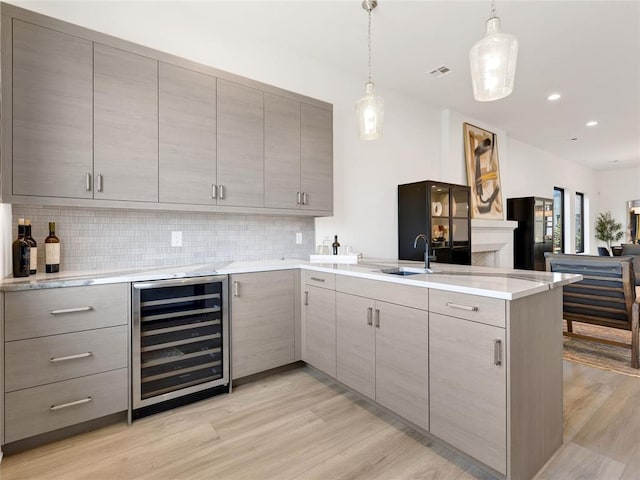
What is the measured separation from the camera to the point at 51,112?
1.87 meters

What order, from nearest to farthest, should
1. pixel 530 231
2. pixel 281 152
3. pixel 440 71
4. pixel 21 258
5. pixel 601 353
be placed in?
pixel 21 258 → pixel 281 152 → pixel 601 353 → pixel 440 71 → pixel 530 231

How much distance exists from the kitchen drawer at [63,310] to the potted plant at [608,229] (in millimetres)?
11607

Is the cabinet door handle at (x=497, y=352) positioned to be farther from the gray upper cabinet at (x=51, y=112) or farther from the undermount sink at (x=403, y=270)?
the gray upper cabinet at (x=51, y=112)

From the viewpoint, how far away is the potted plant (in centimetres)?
901

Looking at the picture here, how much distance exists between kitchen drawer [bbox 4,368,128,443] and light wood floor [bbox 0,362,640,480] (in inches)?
5.3

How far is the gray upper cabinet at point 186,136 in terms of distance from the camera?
88.4 inches

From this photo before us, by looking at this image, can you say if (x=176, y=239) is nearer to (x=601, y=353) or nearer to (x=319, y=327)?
(x=319, y=327)

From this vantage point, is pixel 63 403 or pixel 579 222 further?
pixel 579 222

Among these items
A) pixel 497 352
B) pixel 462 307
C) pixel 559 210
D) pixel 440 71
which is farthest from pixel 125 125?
pixel 559 210

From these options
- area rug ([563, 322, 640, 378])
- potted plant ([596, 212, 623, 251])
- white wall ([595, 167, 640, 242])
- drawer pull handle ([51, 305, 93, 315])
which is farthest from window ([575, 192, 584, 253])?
drawer pull handle ([51, 305, 93, 315])

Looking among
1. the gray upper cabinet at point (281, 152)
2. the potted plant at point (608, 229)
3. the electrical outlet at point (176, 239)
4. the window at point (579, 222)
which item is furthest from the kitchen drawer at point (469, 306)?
the potted plant at point (608, 229)

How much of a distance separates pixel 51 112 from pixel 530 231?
6.47 m

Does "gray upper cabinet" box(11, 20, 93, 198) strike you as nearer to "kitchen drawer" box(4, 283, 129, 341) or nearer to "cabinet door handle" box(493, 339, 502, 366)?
"kitchen drawer" box(4, 283, 129, 341)

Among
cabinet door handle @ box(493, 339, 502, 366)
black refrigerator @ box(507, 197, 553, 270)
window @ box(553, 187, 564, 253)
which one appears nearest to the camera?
cabinet door handle @ box(493, 339, 502, 366)
